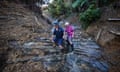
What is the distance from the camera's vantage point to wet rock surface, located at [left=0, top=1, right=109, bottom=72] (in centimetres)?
602

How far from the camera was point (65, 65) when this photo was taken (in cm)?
634

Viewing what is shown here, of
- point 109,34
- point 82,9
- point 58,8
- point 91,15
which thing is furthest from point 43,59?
point 58,8

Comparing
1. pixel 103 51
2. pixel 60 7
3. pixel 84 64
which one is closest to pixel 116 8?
pixel 103 51

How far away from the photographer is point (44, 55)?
688 cm

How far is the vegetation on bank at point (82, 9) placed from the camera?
11.1 metres

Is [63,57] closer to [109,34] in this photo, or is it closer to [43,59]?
[43,59]

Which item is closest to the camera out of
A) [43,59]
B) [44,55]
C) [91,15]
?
[43,59]

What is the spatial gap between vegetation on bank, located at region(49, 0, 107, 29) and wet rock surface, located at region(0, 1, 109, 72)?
6.54 ft

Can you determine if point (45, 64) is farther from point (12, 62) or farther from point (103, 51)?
point (103, 51)

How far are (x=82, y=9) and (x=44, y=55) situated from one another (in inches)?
356

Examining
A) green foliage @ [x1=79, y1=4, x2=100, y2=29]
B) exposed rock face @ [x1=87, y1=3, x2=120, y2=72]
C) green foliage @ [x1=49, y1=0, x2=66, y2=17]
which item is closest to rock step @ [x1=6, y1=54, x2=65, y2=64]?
exposed rock face @ [x1=87, y1=3, x2=120, y2=72]

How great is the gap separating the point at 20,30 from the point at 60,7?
10755 millimetres

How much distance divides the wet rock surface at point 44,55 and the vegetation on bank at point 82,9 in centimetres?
199

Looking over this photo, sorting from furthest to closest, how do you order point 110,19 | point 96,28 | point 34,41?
point 96,28 < point 110,19 < point 34,41
